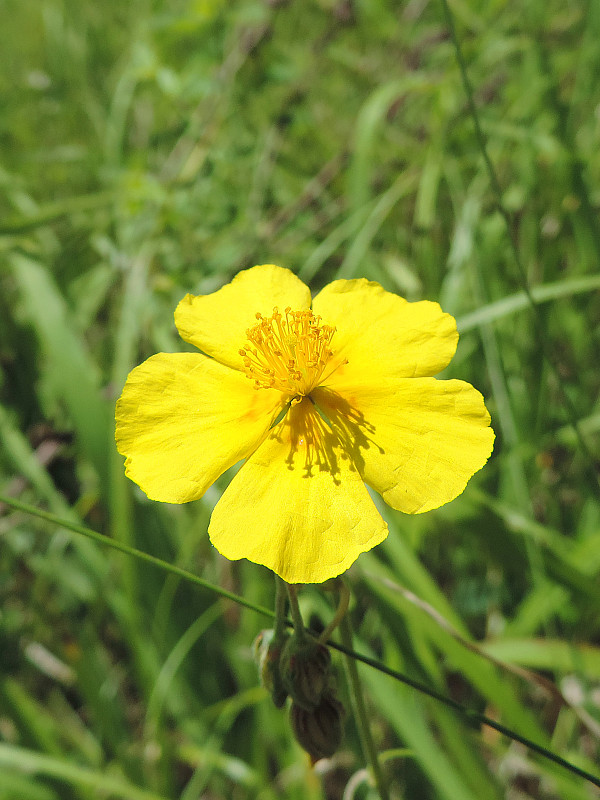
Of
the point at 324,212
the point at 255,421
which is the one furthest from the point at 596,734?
the point at 324,212

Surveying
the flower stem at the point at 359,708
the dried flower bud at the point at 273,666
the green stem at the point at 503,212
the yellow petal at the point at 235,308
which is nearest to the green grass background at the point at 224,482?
the green stem at the point at 503,212

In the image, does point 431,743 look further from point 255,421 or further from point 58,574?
point 58,574

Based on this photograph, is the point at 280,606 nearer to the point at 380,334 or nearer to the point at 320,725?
the point at 320,725

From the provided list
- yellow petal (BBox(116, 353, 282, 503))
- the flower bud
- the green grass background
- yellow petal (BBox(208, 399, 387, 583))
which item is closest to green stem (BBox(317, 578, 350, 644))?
the flower bud

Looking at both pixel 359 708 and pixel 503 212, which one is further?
pixel 503 212

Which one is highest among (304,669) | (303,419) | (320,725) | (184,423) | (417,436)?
(184,423)

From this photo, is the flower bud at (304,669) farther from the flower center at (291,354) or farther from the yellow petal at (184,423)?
the flower center at (291,354)

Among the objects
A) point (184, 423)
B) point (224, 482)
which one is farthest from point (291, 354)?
point (224, 482)
